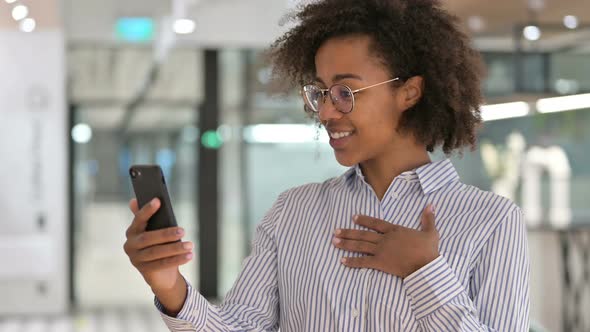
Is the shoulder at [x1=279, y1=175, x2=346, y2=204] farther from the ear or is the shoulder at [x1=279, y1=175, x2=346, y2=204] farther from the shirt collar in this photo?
the ear

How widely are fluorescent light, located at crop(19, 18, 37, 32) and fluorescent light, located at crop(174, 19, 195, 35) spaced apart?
4.51ft

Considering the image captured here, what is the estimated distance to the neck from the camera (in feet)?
5.61

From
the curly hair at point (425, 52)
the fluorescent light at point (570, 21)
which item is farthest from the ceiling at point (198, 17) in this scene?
the curly hair at point (425, 52)

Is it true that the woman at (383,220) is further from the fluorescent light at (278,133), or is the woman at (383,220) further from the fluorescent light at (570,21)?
the fluorescent light at (278,133)

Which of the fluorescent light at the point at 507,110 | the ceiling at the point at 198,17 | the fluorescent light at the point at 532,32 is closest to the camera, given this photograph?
the fluorescent light at the point at 532,32

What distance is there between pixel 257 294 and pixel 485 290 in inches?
16.5

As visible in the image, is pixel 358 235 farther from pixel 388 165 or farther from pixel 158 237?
pixel 158 237

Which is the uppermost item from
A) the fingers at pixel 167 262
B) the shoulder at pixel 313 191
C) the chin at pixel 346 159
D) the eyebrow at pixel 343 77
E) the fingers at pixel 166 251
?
the eyebrow at pixel 343 77

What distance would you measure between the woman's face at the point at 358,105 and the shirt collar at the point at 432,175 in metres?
0.06

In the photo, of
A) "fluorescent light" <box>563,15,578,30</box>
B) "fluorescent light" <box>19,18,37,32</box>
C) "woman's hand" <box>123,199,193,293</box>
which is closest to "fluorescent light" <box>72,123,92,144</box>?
"fluorescent light" <box>19,18,37,32</box>

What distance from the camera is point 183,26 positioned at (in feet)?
28.0

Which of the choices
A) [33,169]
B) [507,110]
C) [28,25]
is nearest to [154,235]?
[507,110]

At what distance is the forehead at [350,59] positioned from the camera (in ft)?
5.40

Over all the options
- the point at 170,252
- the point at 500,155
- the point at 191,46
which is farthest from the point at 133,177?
the point at 191,46
